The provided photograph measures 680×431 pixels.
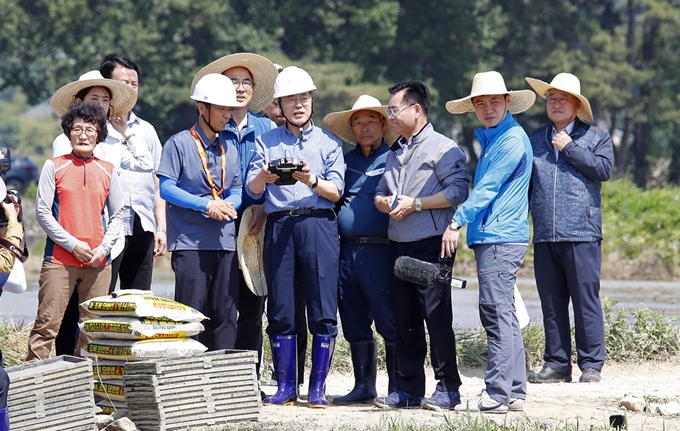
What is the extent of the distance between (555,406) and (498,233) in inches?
53.8

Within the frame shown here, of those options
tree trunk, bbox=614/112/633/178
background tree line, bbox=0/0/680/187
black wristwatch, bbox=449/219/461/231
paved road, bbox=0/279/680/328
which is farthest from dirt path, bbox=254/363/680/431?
tree trunk, bbox=614/112/633/178

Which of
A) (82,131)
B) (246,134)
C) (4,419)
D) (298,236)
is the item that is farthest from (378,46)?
(4,419)

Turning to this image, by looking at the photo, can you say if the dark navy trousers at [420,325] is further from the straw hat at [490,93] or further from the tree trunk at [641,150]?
the tree trunk at [641,150]

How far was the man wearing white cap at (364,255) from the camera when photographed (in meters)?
7.79

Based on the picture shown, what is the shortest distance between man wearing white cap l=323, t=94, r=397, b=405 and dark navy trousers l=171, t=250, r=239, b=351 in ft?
2.72

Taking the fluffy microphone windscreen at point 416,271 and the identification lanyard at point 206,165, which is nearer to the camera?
the fluffy microphone windscreen at point 416,271

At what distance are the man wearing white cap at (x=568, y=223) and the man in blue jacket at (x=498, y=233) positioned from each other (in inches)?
55.2

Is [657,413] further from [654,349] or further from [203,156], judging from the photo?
[203,156]

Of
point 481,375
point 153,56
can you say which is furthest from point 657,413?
point 153,56

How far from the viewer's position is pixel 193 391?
676 cm

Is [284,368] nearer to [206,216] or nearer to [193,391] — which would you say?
[193,391]

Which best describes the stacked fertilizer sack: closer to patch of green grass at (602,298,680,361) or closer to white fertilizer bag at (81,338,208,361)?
white fertilizer bag at (81,338,208,361)

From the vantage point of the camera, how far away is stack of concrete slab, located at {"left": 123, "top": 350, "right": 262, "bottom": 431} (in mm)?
6637

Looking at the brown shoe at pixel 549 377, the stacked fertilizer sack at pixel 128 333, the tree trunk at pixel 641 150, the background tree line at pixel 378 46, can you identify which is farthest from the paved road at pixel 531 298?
the tree trunk at pixel 641 150
